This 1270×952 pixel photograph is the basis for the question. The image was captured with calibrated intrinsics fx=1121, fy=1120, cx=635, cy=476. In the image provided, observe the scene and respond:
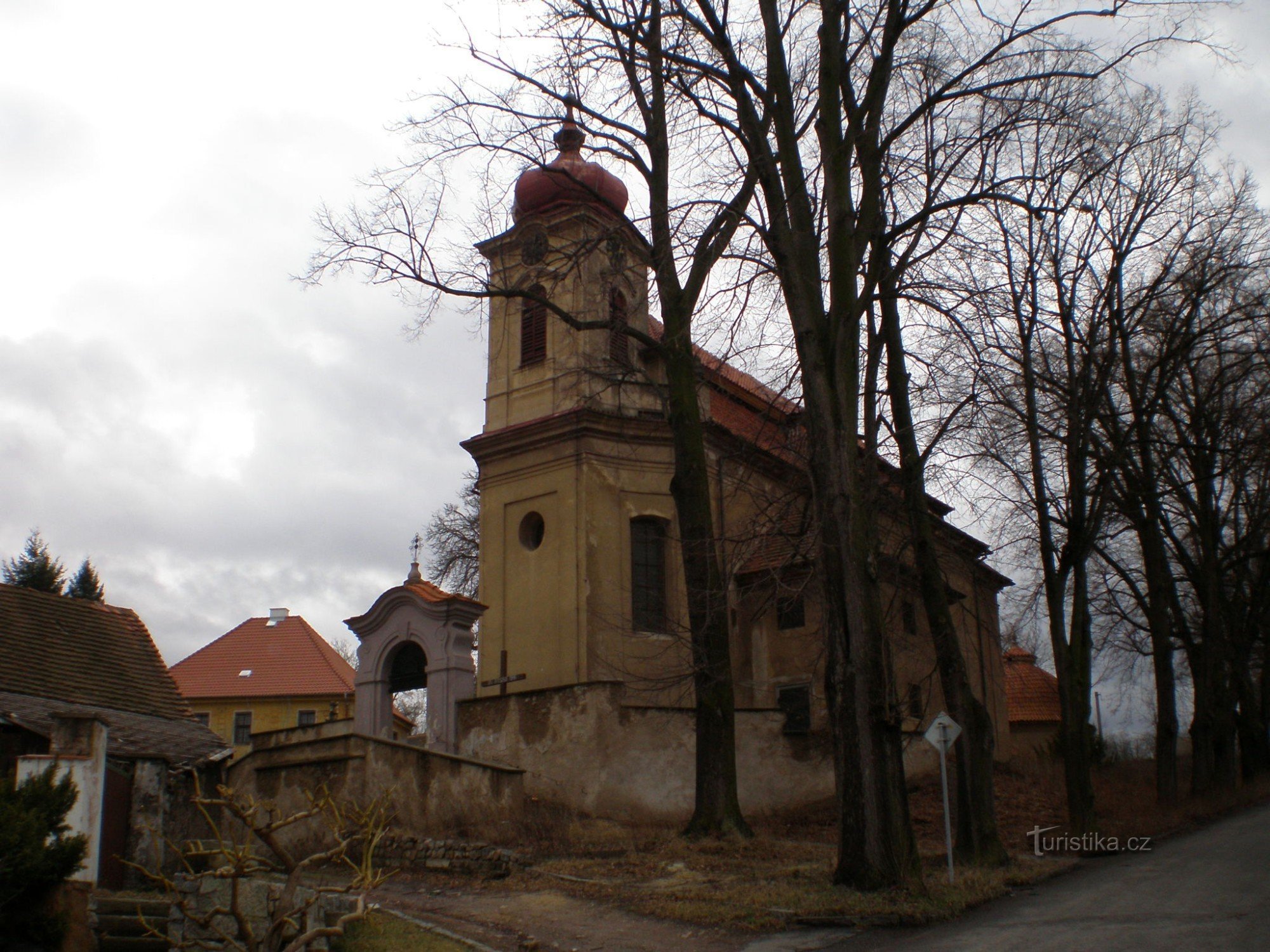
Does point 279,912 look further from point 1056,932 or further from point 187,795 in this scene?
point 187,795

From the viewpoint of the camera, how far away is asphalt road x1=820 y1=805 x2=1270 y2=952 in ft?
28.6

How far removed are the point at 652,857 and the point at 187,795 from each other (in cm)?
663

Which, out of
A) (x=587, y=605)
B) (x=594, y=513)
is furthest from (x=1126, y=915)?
(x=594, y=513)

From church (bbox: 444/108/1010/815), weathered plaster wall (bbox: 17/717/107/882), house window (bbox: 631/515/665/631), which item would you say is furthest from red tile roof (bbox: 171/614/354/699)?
weathered plaster wall (bbox: 17/717/107/882)

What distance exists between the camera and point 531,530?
22656mm

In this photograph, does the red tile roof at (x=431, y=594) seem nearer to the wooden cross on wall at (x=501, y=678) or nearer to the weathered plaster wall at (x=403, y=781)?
the wooden cross on wall at (x=501, y=678)

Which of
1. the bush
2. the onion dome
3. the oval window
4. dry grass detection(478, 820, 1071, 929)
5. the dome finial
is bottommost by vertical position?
dry grass detection(478, 820, 1071, 929)

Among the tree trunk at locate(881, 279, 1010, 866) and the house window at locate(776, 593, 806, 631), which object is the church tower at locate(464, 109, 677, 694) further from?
the tree trunk at locate(881, 279, 1010, 866)

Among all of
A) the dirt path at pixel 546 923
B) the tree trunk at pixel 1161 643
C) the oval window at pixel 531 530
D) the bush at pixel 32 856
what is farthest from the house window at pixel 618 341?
the bush at pixel 32 856

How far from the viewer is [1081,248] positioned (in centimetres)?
1809

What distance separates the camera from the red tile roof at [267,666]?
41.9 metres

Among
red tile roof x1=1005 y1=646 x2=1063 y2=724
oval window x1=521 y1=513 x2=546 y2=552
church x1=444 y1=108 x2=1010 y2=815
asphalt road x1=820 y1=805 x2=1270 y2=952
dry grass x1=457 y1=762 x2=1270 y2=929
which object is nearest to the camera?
asphalt road x1=820 y1=805 x2=1270 y2=952

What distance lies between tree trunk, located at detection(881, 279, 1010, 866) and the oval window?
355 inches

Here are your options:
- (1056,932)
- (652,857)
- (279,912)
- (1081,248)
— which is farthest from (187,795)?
(1081,248)
